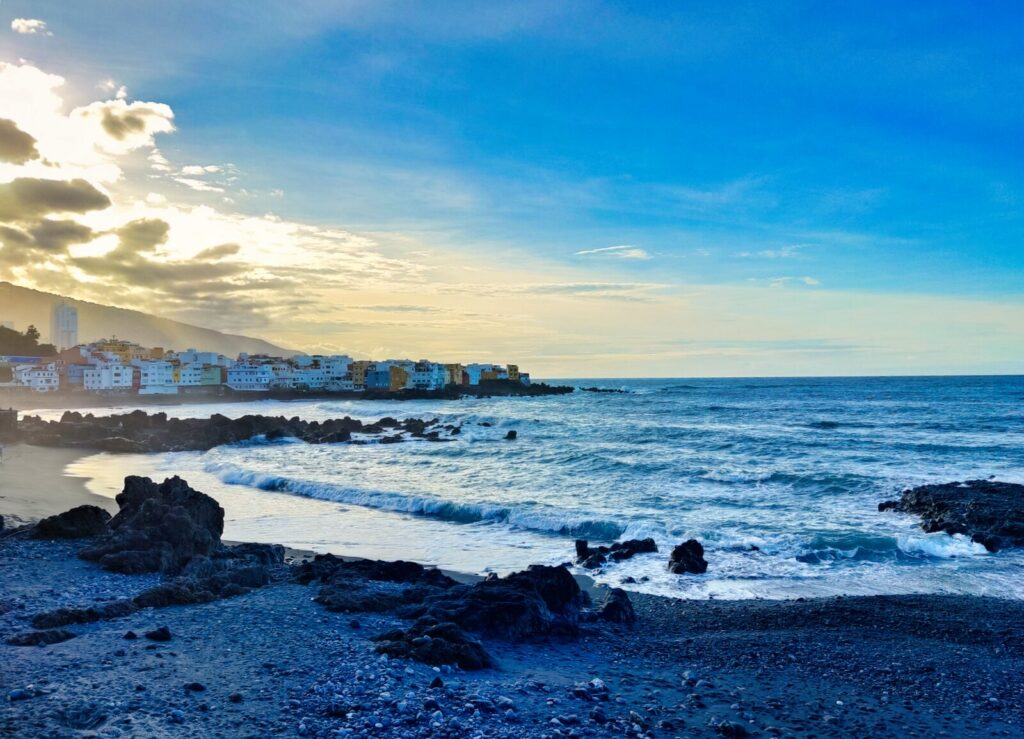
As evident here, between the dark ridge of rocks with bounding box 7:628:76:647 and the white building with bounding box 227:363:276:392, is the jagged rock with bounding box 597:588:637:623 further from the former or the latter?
the white building with bounding box 227:363:276:392

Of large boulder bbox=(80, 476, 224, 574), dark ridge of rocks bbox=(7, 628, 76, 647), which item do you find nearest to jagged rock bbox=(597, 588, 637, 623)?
dark ridge of rocks bbox=(7, 628, 76, 647)

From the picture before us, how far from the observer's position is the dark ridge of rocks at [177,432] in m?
39.2

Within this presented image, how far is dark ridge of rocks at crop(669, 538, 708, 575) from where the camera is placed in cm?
1382

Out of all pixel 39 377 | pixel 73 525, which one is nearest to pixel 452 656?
pixel 73 525

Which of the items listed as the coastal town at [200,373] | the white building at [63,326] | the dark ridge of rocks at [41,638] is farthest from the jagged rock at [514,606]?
the white building at [63,326]

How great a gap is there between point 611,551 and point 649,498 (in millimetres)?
7522

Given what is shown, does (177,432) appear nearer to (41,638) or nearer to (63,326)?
(41,638)

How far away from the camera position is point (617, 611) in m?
10.4

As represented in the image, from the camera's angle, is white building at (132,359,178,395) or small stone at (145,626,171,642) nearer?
small stone at (145,626,171,642)

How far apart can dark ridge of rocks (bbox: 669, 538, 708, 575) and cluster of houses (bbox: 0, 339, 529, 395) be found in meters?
96.4

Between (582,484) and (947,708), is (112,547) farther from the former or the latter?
(582,484)

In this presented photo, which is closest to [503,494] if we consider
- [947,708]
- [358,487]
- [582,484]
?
[582,484]

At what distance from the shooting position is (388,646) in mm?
8148

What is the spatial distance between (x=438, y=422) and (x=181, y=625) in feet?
158
